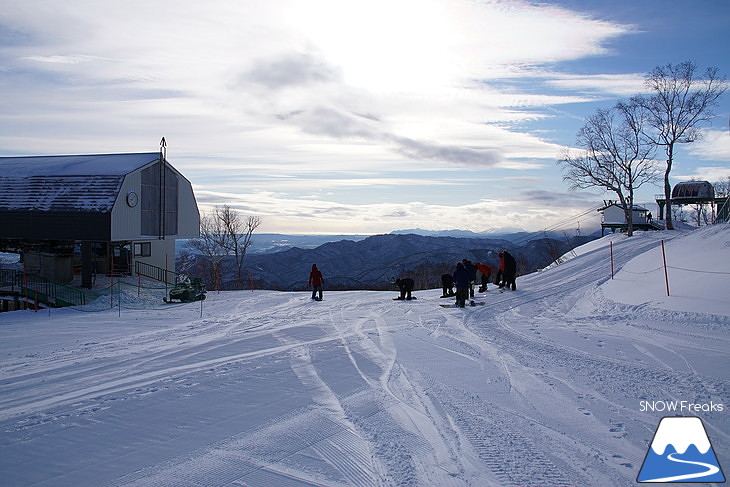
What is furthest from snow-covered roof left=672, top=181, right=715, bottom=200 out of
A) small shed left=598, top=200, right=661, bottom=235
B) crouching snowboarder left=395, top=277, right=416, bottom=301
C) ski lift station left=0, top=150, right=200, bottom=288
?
A: ski lift station left=0, top=150, right=200, bottom=288

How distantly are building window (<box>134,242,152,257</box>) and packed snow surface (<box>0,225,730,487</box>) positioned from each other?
633 inches

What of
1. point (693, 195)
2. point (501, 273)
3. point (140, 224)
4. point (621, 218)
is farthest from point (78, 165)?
point (693, 195)

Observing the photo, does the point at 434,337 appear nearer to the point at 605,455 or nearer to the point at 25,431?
the point at 605,455

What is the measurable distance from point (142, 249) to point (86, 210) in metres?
6.82

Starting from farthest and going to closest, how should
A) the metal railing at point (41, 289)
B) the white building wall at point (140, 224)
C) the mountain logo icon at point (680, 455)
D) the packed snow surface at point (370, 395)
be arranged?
1. the white building wall at point (140, 224)
2. the metal railing at point (41, 289)
3. the packed snow surface at point (370, 395)
4. the mountain logo icon at point (680, 455)

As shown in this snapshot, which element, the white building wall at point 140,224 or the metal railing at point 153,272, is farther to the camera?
the metal railing at point 153,272

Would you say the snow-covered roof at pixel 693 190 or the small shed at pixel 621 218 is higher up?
the snow-covered roof at pixel 693 190

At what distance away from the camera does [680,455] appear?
220 inches

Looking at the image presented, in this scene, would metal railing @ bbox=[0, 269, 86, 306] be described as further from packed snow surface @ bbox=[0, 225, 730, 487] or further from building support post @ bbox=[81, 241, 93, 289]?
packed snow surface @ bbox=[0, 225, 730, 487]

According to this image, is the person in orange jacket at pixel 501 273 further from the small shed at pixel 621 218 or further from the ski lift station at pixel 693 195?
the ski lift station at pixel 693 195

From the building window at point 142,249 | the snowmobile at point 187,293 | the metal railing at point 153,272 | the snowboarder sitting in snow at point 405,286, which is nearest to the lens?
the snowboarder sitting in snow at point 405,286

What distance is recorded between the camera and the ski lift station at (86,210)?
25.5 meters

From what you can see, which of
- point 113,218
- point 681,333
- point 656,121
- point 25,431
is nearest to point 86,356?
point 25,431

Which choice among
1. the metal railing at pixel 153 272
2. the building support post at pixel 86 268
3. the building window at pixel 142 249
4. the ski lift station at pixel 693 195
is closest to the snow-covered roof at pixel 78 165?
the building support post at pixel 86 268
